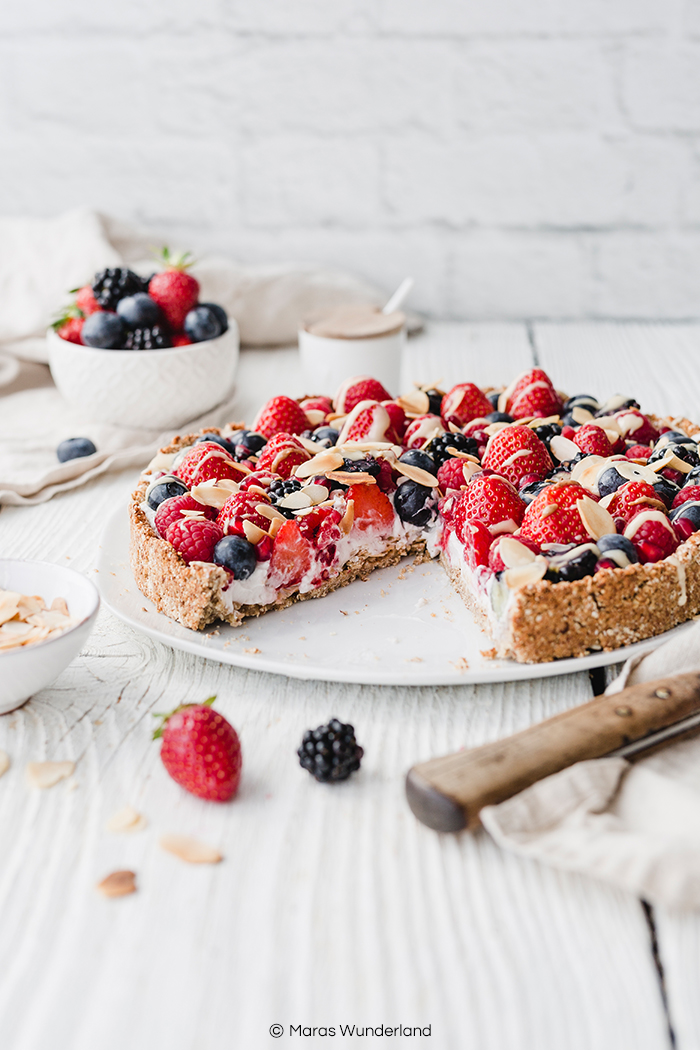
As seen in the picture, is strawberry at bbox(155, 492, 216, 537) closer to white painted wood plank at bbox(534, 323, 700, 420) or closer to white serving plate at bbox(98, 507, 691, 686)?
white serving plate at bbox(98, 507, 691, 686)

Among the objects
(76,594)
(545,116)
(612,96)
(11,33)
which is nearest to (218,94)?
(11,33)

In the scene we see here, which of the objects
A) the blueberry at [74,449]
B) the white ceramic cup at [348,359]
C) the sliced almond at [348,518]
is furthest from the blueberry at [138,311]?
the sliced almond at [348,518]

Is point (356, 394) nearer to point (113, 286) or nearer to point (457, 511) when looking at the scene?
point (457, 511)

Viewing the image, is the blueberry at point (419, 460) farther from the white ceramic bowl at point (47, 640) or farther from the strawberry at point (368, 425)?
the white ceramic bowl at point (47, 640)

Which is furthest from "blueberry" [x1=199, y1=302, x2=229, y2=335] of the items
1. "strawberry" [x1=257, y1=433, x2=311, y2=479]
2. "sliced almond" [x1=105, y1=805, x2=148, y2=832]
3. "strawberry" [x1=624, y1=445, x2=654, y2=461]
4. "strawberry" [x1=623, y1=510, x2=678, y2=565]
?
"sliced almond" [x1=105, y1=805, x2=148, y2=832]

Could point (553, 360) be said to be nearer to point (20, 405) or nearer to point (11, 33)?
point (20, 405)

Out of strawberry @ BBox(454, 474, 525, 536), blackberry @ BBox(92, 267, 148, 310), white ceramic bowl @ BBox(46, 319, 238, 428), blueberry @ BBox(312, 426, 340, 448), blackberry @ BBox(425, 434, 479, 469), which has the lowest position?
white ceramic bowl @ BBox(46, 319, 238, 428)

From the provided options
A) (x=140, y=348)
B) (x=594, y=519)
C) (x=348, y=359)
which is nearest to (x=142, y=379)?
(x=140, y=348)
